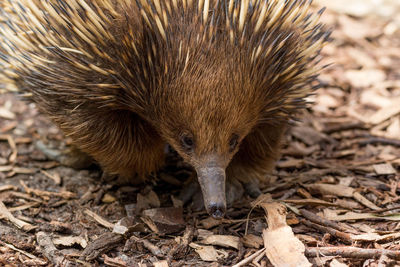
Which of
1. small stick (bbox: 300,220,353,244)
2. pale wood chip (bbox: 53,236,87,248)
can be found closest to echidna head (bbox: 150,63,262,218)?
small stick (bbox: 300,220,353,244)

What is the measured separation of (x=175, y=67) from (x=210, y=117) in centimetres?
34

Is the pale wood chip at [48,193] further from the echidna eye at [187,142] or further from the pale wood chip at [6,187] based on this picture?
the echidna eye at [187,142]

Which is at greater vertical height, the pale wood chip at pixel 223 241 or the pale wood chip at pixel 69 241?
the pale wood chip at pixel 223 241

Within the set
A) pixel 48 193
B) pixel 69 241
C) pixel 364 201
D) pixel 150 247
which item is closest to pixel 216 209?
pixel 150 247

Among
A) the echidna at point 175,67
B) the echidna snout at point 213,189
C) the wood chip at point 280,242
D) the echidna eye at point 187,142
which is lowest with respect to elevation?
the wood chip at point 280,242

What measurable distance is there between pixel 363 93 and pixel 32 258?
3.77 metres

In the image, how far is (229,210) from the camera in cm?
387

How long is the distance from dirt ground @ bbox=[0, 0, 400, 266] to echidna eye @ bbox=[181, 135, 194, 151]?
660mm

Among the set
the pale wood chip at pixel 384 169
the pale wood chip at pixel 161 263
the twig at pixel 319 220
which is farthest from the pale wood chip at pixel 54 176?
the pale wood chip at pixel 384 169

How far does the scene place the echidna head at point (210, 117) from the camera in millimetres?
2898

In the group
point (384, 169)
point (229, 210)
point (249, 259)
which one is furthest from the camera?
point (384, 169)

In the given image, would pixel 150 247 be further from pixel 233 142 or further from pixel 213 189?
pixel 233 142

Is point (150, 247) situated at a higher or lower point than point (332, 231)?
lower

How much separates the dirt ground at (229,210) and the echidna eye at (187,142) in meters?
0.66
